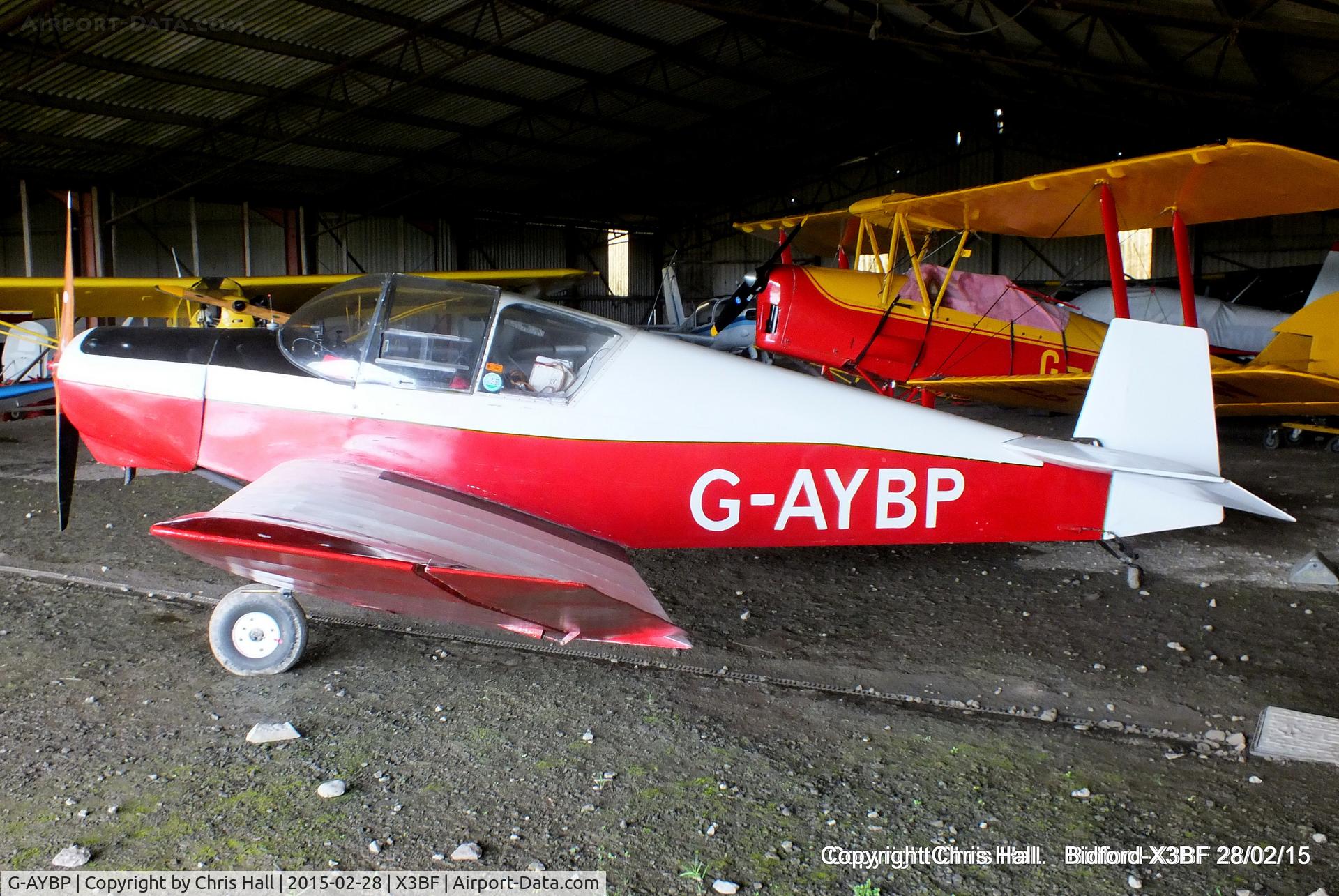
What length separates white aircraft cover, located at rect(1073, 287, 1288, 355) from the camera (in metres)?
13.3

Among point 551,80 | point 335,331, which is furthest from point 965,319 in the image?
point 551,80

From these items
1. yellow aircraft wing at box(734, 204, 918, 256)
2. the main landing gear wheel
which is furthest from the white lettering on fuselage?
yellow aircraft wing at box(734, 204, 918, 256)

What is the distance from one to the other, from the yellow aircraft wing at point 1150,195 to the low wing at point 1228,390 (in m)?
1.30

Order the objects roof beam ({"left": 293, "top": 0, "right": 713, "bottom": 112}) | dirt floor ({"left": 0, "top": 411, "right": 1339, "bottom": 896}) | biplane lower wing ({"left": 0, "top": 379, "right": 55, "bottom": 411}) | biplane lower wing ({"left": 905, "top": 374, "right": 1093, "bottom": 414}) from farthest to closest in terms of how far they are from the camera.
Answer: roof beam ({"left": 293, "top": 0, "right": 713, "bottom": 112}) → biplane lower wing ({"left": 0, "top": 379, "right": 55, "bottom": 411}) → biplane lower wing ({"left": 905, "top": 374, "right": 1093, "bottom": 414}) → dirt floor ({"left": 0, "top": 411, "right": 1339, "bottom": 896})

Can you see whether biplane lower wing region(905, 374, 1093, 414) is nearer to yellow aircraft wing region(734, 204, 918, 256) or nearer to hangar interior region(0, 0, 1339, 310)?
yellow aircraft wing region(734, 204, 918, 256)

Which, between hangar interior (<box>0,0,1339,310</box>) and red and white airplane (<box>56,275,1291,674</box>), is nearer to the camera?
red and white airplane (<box>56,275,1291,674</box>)

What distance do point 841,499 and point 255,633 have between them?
2599 millimetres

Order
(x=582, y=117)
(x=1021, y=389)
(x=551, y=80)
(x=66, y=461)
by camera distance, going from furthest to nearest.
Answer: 1. (x=582, y=117)
2. (x=551, y=80)
3. (x=1021, y=389)
4. (x=66, y=461)

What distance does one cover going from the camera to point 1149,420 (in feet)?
13.7

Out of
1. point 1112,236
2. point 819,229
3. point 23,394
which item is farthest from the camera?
point 819,229

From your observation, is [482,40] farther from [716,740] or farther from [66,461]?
[716,740]

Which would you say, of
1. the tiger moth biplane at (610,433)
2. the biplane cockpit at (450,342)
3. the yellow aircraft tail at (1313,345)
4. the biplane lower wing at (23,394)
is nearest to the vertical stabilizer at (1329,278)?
the yellow aircraft tail at (1313,345)

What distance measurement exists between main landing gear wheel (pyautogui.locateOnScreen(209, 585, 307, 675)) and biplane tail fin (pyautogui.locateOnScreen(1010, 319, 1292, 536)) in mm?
3320

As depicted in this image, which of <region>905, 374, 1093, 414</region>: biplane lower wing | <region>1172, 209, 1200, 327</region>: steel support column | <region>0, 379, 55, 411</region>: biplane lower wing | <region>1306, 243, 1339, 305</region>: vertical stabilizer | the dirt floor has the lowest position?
the dirt floor
